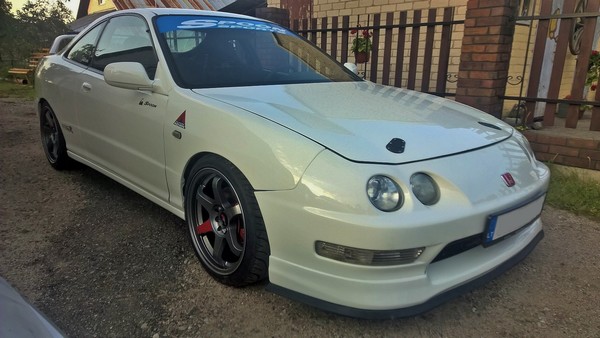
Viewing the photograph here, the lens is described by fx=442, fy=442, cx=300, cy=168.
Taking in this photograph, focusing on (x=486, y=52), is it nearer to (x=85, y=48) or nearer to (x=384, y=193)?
(x=384, y=193)

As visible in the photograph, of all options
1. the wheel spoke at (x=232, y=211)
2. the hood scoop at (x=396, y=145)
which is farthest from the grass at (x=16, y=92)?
the hood scoop at (x=396, y=145)

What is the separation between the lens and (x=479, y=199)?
1.97 meters

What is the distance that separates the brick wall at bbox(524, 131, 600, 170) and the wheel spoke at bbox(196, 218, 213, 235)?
3.31 meters

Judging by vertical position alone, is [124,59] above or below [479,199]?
above

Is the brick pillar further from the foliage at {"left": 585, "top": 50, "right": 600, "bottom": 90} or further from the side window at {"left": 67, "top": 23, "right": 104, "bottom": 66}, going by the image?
the side window at {"left": 67, "top": 23, "right": 104, "bottom": 66}

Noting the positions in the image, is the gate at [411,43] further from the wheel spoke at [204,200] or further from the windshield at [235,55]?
the wheel spoke at [204,200]

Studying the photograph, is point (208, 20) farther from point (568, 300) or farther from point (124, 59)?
point (568, 300)

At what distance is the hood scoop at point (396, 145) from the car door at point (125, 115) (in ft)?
4.60

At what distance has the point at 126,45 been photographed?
334 centimetres

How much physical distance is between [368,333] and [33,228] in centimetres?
251

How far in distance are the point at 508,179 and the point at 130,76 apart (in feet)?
7.23

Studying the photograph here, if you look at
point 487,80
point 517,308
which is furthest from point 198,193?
point 487,80

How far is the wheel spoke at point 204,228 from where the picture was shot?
99.1 inches

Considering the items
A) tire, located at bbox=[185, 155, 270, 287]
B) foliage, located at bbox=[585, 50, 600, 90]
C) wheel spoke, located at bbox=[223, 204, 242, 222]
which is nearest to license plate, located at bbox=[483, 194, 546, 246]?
tire, located at bbox=[185, 155, 270, 287]
